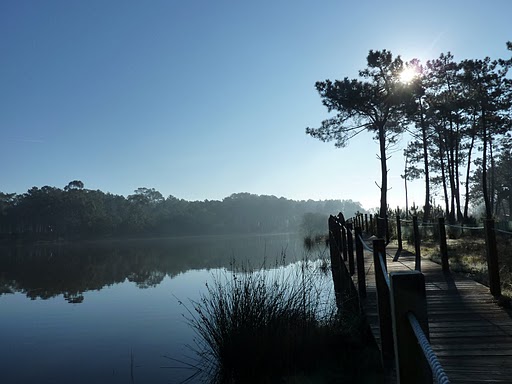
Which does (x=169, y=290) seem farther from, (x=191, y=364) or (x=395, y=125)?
(x=395, y=125)

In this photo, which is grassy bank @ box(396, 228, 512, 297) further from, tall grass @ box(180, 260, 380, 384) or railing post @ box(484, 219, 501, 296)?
tall grass @ box(180, 260, 380, 384)

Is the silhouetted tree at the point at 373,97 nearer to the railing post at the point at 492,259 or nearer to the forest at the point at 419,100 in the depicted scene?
the forest at the point at 419,100

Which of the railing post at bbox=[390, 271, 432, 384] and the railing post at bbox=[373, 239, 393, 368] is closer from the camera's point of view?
the railing post at bbox=[390, 271, 432, 384]

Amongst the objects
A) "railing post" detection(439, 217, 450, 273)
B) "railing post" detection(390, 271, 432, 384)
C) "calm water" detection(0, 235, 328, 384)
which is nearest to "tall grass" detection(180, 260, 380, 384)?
"calm water" detection(0, 235, 328, 384)

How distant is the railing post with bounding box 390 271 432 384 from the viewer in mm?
1549

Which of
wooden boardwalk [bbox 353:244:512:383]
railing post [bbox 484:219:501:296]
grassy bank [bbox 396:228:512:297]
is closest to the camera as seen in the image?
wooden boardwalk [bbox 353:244:512:383]

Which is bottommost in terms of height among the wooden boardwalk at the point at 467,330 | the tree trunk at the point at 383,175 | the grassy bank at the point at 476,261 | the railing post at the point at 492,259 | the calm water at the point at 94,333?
the calm water at the point at 94,333

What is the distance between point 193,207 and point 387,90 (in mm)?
100500

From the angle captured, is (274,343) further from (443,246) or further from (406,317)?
(443,246)

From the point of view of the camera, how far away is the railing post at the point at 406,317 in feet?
5.08

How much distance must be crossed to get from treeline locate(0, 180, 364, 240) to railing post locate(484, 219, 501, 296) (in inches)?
2196

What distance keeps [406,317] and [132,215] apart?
4124 inches

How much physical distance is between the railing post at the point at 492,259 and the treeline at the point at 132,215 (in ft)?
183

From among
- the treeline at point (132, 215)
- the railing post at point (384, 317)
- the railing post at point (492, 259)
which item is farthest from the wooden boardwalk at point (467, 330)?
the treeline at point (132, 215)
